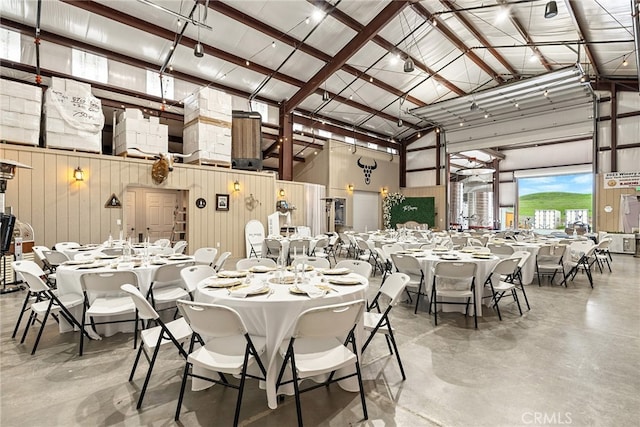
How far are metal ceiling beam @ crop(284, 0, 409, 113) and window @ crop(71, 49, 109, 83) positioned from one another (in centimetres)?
556

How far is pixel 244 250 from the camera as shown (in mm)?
→ 10203

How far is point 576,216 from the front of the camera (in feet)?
48.2

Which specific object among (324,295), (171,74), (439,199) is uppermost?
(171,74)

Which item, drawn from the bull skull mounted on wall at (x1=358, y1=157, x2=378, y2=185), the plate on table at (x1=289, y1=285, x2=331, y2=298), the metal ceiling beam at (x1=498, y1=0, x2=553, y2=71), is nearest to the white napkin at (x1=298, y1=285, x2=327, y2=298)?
the plate on table at (x1=289, y1=285, x2=331, y2=298)

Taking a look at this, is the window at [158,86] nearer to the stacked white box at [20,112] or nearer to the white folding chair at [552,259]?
the stacked white box at [20,112]

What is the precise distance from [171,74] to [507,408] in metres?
10.3

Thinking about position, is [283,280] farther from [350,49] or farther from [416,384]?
[350,49]

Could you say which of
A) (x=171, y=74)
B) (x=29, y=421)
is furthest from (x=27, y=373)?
(x=171, y=74)

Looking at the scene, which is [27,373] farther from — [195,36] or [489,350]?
[195,36]

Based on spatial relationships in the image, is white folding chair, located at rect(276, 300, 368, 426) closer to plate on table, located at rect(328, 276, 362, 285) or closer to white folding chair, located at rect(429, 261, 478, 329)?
plate on table, located at rect(328, 276, 362, 285)

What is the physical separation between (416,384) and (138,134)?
8.48m

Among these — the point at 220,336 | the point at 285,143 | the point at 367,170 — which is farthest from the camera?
the point at 367,170

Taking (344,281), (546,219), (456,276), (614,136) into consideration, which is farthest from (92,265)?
(546,219)

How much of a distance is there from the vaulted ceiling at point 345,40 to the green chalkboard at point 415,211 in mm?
5104
